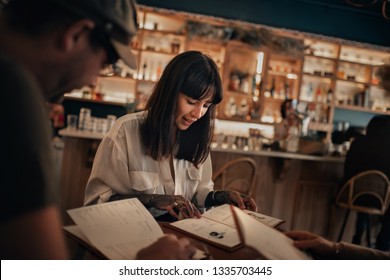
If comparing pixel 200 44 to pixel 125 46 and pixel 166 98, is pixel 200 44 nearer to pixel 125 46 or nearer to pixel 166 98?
pixel 166 98

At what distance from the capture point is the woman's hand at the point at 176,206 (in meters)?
1.21

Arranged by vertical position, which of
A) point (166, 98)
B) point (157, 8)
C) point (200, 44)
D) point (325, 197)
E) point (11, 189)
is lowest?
point (325, 197)

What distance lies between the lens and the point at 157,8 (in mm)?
4699

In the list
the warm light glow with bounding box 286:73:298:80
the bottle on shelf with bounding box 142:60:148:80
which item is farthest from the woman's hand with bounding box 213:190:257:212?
the warm light glow with bounding box 286:73:298:80

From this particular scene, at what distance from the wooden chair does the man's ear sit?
9.27ft

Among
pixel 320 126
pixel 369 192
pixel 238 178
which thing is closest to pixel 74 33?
pixel 238 178

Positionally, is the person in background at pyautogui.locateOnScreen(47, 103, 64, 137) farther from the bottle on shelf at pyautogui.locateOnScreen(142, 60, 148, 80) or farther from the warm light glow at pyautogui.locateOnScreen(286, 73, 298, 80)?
the warm light glow at pyautogui.locateOnScreen(286, 73, 298, 80)

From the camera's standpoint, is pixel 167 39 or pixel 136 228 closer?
pixel 136 228

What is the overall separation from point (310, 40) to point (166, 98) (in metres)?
4.31
